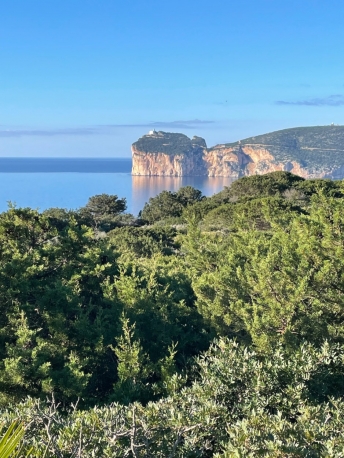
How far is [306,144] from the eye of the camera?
496 ft

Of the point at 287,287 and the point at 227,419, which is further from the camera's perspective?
the point at 287,287

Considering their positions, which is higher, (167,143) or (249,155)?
(167,143)

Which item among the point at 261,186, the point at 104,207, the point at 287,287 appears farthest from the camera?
the point at 104,207

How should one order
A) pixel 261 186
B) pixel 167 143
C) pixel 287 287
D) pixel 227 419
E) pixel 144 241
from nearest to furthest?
pixel 227 419, pixel 287 287, pixel 144 241, pixel 261 186, pixel 167 143

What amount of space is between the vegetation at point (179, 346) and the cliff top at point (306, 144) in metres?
135

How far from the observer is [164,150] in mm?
172000

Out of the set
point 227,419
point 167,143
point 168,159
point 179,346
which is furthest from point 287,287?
point 167,143

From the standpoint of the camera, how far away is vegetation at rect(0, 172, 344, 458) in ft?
13.4

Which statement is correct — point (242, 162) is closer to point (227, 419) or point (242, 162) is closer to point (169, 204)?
point (169, 204)

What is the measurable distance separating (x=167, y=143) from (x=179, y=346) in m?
175

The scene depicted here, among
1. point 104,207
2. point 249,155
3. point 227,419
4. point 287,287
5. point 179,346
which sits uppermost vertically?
point 249,155

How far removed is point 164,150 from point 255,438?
563ft

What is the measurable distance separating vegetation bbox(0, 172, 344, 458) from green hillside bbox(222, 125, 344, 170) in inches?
5298

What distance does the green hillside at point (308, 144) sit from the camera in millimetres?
138375
